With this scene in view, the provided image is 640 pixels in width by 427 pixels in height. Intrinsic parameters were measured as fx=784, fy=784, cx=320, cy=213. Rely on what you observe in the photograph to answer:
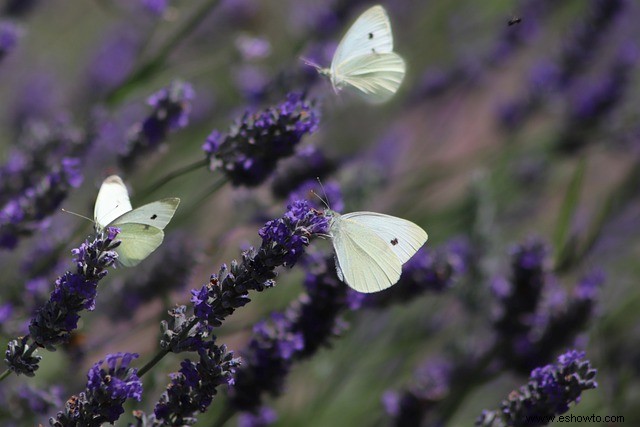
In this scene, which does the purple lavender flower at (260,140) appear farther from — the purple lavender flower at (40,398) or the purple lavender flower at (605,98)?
the purple lavender flower at (605,98)

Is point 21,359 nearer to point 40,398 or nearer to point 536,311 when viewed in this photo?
point 40,398

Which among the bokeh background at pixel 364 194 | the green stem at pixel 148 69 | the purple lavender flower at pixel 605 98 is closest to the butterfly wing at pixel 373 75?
the bokeh background at pixel 364 194

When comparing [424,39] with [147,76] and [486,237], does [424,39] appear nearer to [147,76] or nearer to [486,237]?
[486,237]

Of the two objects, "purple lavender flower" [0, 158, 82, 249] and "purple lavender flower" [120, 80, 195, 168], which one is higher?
"purple lavender flower" [120, 80, 195, 168]

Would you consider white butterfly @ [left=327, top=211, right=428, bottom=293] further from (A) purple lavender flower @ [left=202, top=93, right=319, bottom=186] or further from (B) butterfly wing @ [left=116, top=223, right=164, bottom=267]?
(B) butterfly wing @ [left=116, top=223, right=164, bottom=267]

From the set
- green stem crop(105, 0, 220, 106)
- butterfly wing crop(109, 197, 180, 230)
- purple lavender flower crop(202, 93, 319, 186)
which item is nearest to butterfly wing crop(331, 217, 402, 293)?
purple lavender flower crop(202, 93, 319, 186)

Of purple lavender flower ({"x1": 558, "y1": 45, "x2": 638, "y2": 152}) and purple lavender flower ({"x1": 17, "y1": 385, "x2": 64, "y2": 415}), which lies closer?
purple lavender flower ({"x1": 17, "y1": 385, "x2": 64, "y2": 415})

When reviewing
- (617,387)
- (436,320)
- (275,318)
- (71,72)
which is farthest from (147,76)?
(71,72)

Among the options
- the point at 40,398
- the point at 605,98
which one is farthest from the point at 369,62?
the point at 605,98
